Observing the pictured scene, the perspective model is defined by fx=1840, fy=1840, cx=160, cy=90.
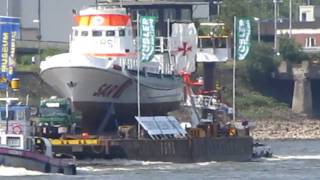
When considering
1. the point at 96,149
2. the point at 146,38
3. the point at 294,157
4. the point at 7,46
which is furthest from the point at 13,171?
the point at 294,157

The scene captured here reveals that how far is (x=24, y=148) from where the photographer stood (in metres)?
88.3

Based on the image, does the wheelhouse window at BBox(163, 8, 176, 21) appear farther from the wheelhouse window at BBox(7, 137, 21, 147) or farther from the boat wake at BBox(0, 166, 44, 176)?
the boat wake at BBox(0, 166, 44, 176)

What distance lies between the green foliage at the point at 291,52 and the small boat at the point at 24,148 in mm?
79460

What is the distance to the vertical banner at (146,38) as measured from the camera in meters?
111

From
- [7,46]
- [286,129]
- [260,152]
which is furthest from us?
[286,129]

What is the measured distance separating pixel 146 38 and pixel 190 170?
13.4 meters

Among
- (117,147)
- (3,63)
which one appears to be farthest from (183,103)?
(3,63)

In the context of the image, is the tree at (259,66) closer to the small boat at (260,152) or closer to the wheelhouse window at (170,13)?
the wheelhouse window at (170,13)

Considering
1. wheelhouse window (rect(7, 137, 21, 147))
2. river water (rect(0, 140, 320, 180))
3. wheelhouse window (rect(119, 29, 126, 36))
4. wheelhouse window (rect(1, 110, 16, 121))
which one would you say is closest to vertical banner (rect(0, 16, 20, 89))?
wheelhouse window (rect(1, 110, 16, 121))

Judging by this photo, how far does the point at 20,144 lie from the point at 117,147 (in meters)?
14.8

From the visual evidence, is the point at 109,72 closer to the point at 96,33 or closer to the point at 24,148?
the point at 96,33

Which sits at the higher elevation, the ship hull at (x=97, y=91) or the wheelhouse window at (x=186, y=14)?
the wheelhouse window at (x=186, y=14)

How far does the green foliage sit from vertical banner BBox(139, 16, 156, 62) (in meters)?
59.8

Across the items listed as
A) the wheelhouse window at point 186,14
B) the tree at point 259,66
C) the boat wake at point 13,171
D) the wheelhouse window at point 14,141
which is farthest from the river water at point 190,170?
the wheelhouse window at point 186,14
